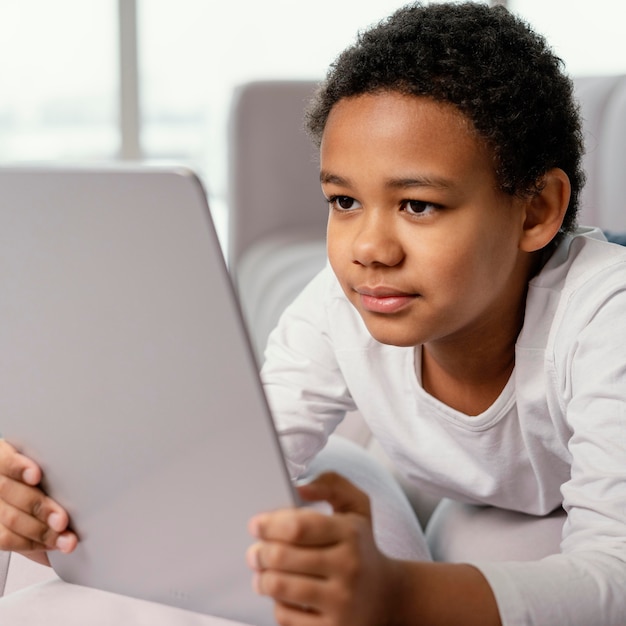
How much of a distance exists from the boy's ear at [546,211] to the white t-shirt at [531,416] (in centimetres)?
4

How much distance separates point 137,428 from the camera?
0.55 metres

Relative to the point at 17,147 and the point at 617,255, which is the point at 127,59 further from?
the point at 617,255

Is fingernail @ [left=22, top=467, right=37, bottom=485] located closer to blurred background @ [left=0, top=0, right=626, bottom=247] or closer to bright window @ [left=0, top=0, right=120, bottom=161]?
blurred background @ [left=0, top=0, right=626, bottom=247]

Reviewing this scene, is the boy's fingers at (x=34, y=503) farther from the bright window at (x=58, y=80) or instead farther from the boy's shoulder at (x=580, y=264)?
the bright window at (x=58, y=80)

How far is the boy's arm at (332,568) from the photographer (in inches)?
19.7

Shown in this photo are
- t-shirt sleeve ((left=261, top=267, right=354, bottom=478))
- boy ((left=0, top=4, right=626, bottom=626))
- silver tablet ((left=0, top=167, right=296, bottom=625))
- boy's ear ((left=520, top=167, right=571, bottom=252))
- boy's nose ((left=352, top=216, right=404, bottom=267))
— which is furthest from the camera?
t-shirt sleeve ((left=261, top=267, right=354, bottom=478))

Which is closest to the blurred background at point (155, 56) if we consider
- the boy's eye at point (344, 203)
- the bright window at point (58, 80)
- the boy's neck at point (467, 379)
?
the bright window at point (58, 80)

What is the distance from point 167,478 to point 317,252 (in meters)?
1.44

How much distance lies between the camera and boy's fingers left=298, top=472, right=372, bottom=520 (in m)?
0.56

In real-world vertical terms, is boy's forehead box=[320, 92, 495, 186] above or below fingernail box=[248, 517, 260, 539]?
above

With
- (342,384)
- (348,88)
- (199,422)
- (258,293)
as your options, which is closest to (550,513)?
(342,384)

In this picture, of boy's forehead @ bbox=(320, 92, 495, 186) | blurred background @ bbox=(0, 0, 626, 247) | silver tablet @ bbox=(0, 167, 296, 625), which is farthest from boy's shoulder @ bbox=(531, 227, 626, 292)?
blurred background @ bbox=(0, 0, 626, 247)

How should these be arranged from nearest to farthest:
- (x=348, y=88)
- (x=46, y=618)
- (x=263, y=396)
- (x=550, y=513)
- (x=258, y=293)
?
1. (x=263, y=396)
2. (x=46, y=618)
3. (x=348, y=88)
4. (x=550, y=513)
5. (x=258, y=293)

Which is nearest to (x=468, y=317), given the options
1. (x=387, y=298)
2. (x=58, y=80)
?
(x=387, y=298)
